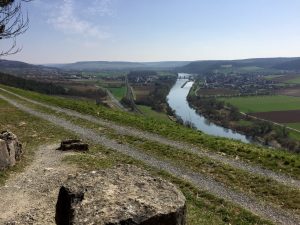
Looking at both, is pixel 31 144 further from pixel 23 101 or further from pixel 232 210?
pixel 23 101

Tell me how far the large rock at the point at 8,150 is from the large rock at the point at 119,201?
10785 mm

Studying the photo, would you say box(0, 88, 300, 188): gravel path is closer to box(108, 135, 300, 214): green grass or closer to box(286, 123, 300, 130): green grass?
box(108, 135, 300, 214): green grass

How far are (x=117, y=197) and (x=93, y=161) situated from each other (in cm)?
1358

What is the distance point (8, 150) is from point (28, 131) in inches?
457

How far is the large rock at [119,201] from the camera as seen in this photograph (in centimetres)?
995

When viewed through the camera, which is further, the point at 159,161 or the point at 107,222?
the point at 159,161

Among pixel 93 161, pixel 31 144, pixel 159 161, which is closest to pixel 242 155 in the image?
pixel 159 161

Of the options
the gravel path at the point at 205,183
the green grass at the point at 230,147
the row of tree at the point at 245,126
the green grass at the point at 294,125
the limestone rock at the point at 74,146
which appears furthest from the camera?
the green grass at the point at 294,125

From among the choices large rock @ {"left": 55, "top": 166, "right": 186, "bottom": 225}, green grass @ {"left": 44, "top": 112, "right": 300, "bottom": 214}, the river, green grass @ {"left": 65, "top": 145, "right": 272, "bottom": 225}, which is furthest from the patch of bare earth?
the river

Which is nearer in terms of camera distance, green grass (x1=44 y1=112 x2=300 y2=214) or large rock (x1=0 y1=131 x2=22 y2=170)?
green grass (x1=44 y1=112 x2=300 y2=214)

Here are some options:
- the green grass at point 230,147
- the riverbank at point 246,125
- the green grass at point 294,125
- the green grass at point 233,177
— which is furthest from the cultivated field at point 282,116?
the green grass at point 233,177

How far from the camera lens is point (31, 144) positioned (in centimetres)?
2969

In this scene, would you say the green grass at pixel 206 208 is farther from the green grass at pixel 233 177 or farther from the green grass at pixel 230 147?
the green grass at pixel 230 147

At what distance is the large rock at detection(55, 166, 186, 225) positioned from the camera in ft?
32.6
